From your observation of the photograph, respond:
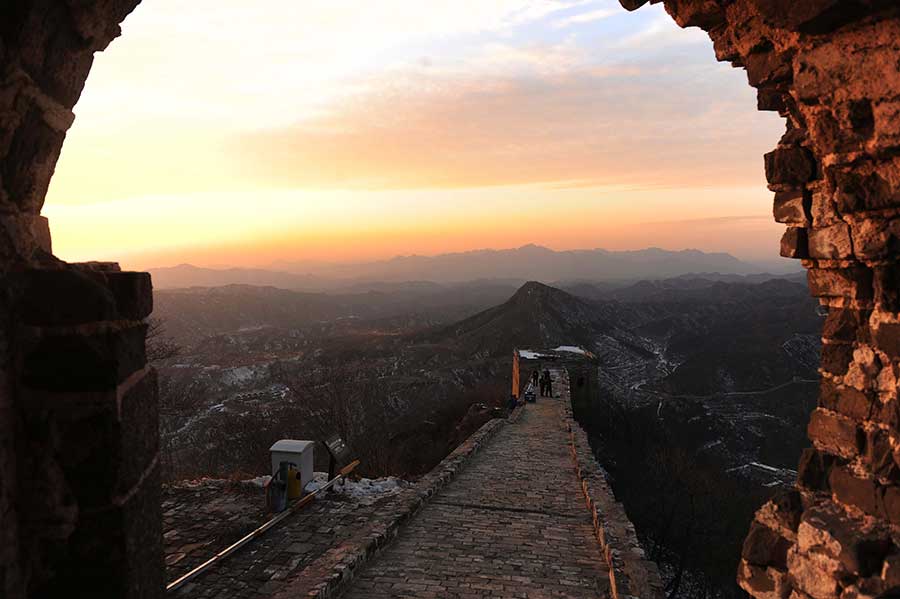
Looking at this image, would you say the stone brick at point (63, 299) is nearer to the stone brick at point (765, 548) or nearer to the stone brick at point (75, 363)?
the stone brick at point (75, 363)

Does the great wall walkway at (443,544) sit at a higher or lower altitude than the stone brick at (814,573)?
lower

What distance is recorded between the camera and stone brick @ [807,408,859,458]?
11.0ft

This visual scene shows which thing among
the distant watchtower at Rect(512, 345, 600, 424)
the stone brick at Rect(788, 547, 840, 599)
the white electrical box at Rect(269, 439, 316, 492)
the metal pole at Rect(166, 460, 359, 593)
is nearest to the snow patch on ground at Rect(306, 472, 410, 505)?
the metal pole at Rect(166, 460, 359, 593)

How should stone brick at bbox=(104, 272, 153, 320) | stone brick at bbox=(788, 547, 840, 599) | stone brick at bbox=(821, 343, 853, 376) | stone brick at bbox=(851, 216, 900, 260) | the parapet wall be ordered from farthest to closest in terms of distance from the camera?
the parapet wall, stone brick at bbox=(821, 343, 853, 376), stone brick at bbox=(788, 547, 840, 599), stone brick at bbox=(851, 216, 900, 260), stone brick at bbox=(104, 272, 153, 320)

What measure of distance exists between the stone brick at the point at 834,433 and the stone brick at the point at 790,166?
152 centimetres

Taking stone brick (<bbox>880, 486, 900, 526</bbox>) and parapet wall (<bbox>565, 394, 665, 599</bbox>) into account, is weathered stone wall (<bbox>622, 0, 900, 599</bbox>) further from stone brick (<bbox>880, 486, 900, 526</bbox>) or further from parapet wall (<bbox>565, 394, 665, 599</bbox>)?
parapet wall (<bbox>565, 394, 665, 599</bbox>)


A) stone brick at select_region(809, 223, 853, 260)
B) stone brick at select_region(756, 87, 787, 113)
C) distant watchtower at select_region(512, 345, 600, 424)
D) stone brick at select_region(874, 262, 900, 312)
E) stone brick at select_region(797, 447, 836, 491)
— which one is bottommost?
distant watchtower at select_region(512, 345, 600, 424)

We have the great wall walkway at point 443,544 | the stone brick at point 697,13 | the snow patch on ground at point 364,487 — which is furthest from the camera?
the snow patch on ground at point 364,487

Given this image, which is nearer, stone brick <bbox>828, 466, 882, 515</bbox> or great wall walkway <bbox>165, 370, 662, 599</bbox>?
stone brick <bbox>828, 466, 882, 515</bbox>

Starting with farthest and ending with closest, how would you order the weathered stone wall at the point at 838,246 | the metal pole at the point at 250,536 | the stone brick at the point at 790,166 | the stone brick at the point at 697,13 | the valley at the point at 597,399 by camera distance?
the valley at the point at 597,399 → the metal pole at the point at 250,536 → the stone brick at the point at 697,13 → the stone brick at the point at 790,166 → the weathered stone wall at the point at 838,246

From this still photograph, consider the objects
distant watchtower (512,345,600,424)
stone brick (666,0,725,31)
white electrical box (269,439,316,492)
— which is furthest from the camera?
distant watchtower (512,345,600,424)

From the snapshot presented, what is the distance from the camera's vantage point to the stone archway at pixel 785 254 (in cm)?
248

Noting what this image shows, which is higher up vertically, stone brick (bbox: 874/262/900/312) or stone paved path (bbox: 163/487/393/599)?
stone brick (bbox: 874/262/900/312)

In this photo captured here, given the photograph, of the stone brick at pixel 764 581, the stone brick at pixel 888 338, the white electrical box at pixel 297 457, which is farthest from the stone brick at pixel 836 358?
the white electrical box at pixel 297 457
